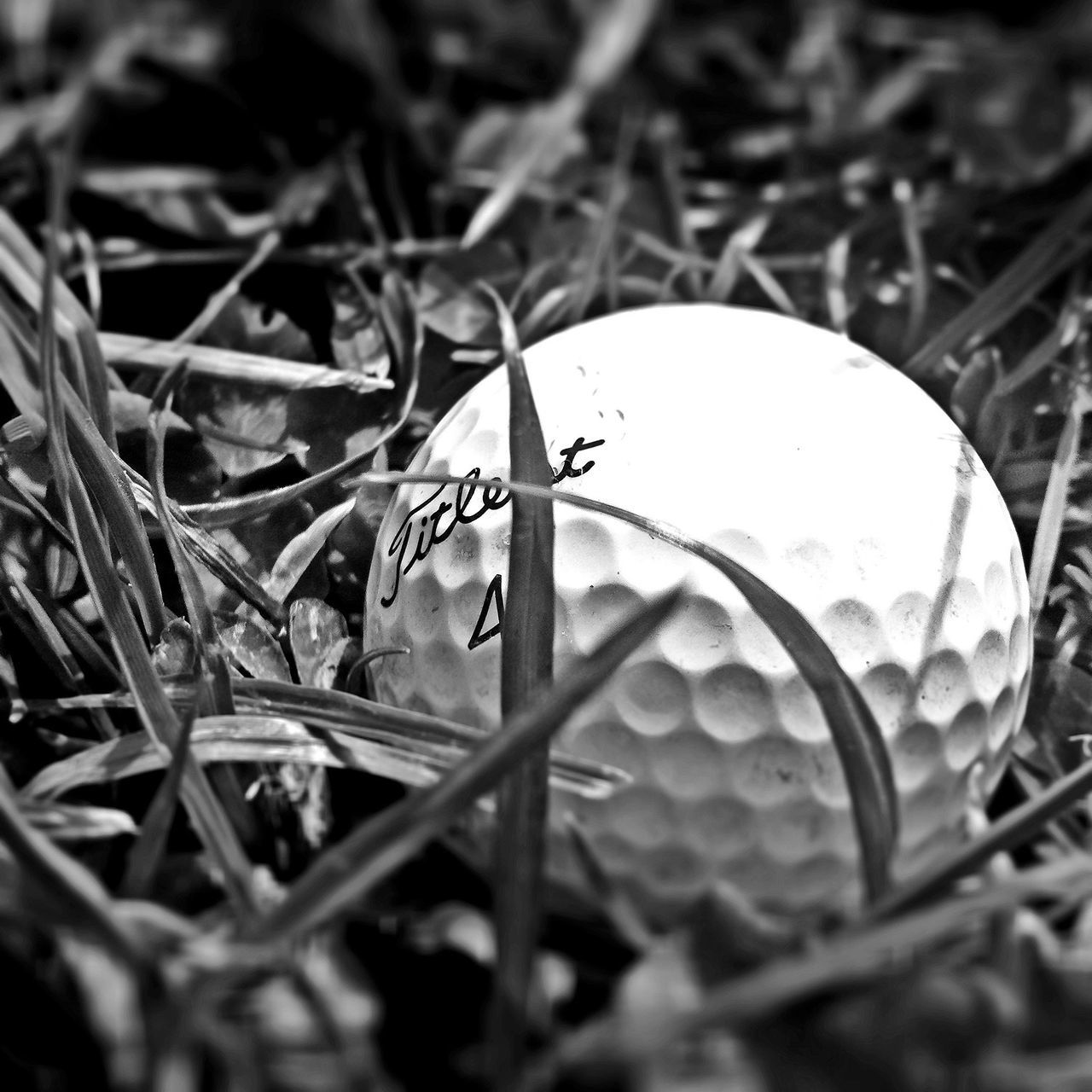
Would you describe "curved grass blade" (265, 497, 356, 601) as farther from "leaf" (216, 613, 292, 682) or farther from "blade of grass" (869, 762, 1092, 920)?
"blade of grass" (869, 762, 1092, 920)

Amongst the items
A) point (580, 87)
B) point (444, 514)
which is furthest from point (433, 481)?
point (580, 87)

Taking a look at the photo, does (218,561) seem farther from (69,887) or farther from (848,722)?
(848,722)

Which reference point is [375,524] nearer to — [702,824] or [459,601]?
[459,601]

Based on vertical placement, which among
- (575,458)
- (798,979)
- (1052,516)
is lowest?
(798,979)

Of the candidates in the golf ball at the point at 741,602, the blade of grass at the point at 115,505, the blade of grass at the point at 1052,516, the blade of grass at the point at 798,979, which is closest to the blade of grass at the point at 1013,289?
the blade of grass at the point at 1052,516

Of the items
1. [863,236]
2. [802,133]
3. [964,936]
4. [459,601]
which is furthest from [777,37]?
[964,936]

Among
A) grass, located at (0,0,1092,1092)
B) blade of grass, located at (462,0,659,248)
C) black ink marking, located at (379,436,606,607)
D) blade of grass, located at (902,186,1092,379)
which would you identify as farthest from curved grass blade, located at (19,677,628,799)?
blade of grass, located at (462,0,659,248)
